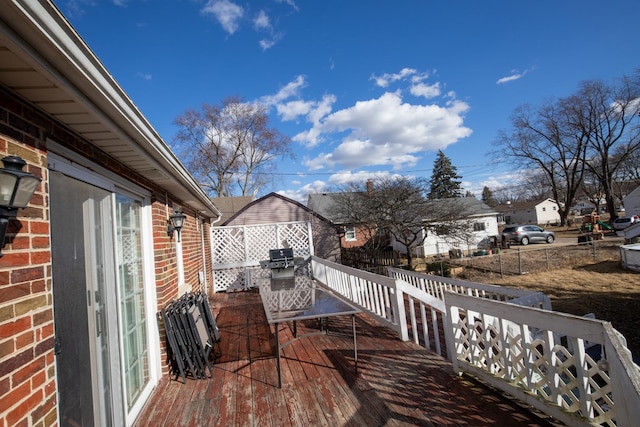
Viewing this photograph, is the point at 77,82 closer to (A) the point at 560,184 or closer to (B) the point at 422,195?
(B) the point at 422,195

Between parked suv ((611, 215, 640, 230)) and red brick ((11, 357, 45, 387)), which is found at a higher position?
red brick ((11, 357, 45, 387))

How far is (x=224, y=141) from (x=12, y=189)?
23.7 meters

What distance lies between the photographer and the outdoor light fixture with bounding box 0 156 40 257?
3.81 ft

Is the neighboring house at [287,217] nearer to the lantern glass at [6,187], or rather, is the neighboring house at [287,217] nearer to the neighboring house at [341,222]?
the neighboring house at [341,222]

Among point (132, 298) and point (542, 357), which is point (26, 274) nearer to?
point (132, 298)

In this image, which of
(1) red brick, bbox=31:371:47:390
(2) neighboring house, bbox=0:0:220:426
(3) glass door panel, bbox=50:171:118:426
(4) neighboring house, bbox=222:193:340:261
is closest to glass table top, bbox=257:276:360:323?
(2) neighboring house, bbox=0:0:220:426

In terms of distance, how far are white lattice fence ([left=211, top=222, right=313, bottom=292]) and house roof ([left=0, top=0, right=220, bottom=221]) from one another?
7296 mm

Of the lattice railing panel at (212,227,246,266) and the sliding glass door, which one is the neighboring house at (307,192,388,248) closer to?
the lattice railing panel at (212,227,246,266)

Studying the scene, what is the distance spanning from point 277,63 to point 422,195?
703 centimetres

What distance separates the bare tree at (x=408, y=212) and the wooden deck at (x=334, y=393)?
7131mm

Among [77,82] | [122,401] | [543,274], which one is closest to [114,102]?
[77,82]

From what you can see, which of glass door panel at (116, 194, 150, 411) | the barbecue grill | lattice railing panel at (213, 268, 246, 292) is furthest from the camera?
lattice railing panel at (213, 268, 246, 292)

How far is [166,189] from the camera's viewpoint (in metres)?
3.89

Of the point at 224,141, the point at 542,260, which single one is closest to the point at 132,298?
the point at 542,260
